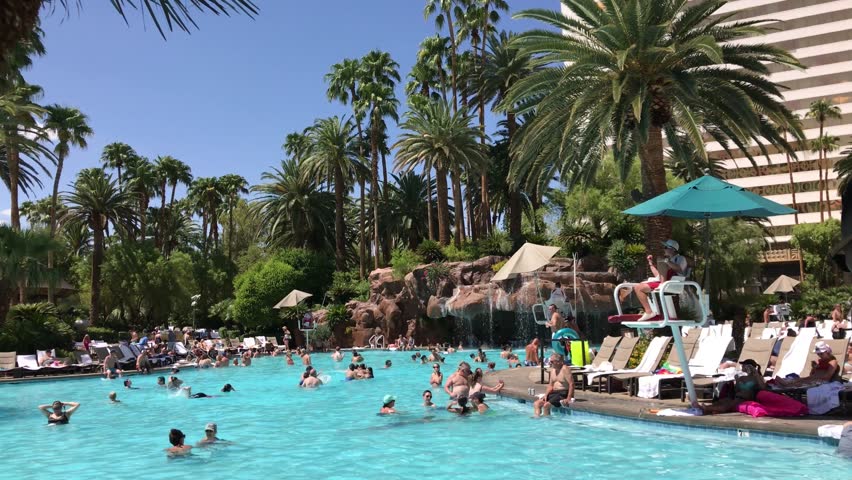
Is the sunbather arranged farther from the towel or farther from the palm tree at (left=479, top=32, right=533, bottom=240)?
the palm tree at (left=479, top=32, right=533, bottom=240)

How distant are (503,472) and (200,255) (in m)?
54.3

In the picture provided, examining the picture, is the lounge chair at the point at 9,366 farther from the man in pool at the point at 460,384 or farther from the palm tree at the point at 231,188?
the palm tree at the point at 231,188

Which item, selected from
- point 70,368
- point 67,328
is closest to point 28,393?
point 70,368

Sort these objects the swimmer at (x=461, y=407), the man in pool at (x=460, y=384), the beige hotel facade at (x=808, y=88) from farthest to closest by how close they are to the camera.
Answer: the beige hotel facade at (x=808, y=88) < the man in pool at (x=460, y=384) < the swimmer at (x=461, y=407)

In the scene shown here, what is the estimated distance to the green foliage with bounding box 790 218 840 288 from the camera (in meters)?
54.8

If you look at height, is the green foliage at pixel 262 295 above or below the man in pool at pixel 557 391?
above

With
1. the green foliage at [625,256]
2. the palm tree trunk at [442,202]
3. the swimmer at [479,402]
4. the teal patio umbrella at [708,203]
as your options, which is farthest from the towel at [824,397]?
the palm tree trunk at [442,202]

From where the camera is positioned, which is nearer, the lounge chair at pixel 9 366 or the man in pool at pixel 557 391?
the man in pool at pixel 557 391

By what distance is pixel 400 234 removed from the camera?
199 ft

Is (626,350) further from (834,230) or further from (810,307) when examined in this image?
(834,230)

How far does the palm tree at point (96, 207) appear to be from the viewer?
157 ft

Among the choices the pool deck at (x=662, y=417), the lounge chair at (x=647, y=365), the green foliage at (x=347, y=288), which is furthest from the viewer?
the green foliage at (x=347, y=288)

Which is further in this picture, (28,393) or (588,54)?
(28,393)

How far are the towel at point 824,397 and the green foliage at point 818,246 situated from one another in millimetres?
49662
